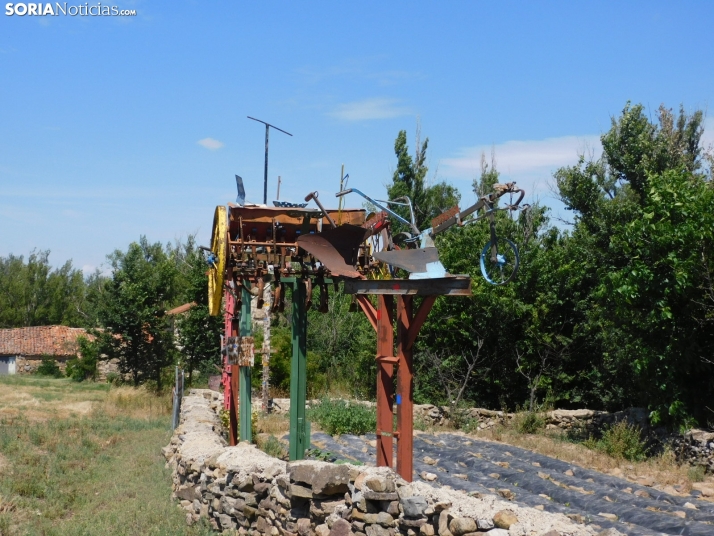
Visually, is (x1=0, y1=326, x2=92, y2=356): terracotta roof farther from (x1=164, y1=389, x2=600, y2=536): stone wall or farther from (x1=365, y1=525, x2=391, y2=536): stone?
(x1=365, y1=525, x2=391, y2=536): stone

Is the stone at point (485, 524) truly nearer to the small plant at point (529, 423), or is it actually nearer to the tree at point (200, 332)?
the small plant at point (529, 423)

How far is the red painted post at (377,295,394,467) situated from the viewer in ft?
26.2

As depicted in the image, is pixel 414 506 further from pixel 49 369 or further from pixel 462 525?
pixel 49 369

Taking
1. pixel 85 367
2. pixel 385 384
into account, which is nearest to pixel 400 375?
pixel 385 384

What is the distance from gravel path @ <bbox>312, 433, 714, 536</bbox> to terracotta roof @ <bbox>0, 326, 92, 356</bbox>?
127 feet

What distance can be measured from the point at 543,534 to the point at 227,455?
4.68m

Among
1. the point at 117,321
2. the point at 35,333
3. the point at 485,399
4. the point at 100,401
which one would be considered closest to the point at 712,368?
the point at 485,399

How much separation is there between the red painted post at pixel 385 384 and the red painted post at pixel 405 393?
305 mm

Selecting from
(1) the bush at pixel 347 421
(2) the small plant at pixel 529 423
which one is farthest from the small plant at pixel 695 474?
(1) the bush at pixel 347 421

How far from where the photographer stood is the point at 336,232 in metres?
8.73

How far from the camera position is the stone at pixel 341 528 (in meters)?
6.62

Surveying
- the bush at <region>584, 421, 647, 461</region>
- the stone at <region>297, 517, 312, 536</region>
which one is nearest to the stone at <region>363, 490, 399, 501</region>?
the stone at <region>297, 517, 312, 536</region>

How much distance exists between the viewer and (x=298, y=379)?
10.5 m

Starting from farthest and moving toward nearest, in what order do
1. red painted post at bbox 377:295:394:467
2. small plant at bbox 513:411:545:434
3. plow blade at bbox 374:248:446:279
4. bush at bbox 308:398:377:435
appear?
small plant at bbox 513:411:545:434 → bush at bbox 308:398:377:435 → red painted post at bbox 377:295:394:467 → plow blade at bbox 374:248:446:279
